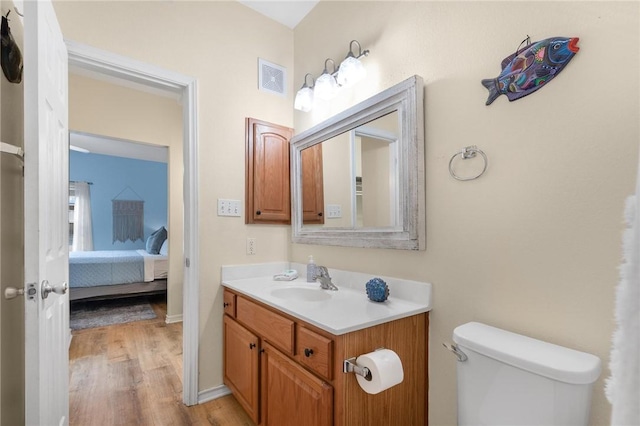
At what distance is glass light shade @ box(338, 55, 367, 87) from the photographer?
5.41ft

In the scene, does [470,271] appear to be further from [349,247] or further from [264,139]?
[264,139]

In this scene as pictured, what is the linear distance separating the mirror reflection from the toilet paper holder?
68 centimetres

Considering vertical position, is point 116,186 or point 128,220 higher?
point 116,186

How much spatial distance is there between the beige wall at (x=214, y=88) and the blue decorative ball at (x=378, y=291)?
1.00 m

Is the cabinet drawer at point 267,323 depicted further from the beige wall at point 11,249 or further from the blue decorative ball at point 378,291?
the beige wall at point 11,249

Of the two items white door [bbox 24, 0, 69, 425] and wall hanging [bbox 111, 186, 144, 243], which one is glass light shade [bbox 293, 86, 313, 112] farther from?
wall hanging [bbox 111, 186, 144, 243]

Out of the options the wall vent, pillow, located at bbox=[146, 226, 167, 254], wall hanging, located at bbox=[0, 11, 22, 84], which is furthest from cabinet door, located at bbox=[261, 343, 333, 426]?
pillow, located at bbox=[146, 226, 167, 254]

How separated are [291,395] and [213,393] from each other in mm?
949

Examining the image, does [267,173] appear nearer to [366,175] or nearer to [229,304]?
[366,175]

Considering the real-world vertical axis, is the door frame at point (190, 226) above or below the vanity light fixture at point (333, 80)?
below

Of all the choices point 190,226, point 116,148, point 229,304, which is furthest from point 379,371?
point 116,148

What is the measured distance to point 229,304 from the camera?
190cm

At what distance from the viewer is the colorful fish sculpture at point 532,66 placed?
963 mm

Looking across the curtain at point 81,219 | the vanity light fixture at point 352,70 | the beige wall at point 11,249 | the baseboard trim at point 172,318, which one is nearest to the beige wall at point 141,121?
the baseboard trim at point 172,318
